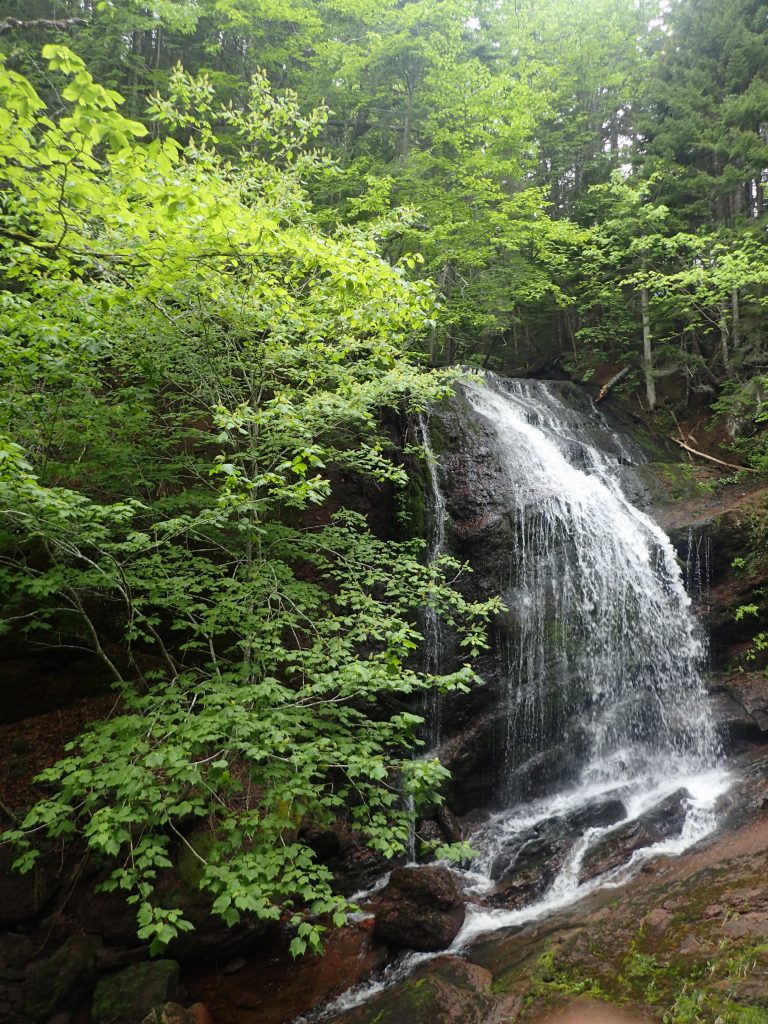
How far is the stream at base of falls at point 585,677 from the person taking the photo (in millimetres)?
7863

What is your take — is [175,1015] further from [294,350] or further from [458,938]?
[294,350]

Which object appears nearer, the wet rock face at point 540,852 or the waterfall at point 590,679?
the wet rock face at point 540,852

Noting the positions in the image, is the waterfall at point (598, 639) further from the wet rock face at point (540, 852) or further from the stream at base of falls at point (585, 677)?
the wet rock face at point (540, 852)

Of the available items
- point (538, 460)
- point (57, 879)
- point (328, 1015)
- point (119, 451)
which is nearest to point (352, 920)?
point (328, 1015)

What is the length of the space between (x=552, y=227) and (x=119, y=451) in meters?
10.9

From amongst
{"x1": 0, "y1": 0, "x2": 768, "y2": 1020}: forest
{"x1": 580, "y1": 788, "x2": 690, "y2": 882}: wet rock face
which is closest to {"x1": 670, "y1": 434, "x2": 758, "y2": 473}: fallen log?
{"x1": 0, "y1": 0, "x2": 768, "y2": 1020}: forest

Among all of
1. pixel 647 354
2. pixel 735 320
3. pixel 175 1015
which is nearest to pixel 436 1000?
pixel 175 1015

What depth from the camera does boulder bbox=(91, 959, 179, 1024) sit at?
4.72 meters

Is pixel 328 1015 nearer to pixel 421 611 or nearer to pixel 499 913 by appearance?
pixel 499 913

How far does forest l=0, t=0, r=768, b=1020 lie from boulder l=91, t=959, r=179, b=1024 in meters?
0.54

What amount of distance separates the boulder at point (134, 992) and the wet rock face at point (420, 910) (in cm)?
202

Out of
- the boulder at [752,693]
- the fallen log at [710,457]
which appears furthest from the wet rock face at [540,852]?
the fallen log at [710,457]

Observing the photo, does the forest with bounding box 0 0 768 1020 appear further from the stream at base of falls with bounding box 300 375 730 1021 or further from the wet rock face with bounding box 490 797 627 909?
the wet rock face with bounding box 490 797 627 909

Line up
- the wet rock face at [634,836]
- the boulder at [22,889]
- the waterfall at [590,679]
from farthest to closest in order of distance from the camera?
the waterfall at [590,679]
the wet rock face at [634,836]
the boulder at [22,889]
